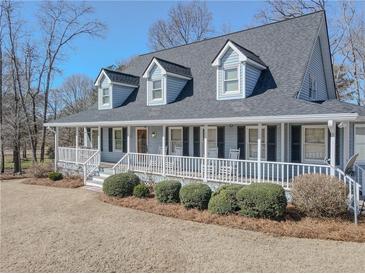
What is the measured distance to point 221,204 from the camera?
8.32 meters

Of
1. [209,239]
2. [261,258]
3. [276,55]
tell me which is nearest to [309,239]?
[261,258]

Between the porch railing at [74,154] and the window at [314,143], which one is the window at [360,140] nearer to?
the window at [314,143]

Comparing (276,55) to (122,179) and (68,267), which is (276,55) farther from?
(68,267)

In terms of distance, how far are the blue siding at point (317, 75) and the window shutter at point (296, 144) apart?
158 cm

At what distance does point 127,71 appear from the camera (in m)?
20.3

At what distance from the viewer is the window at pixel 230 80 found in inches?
496

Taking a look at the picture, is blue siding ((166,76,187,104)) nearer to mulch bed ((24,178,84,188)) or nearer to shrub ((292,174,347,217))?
mulch bed ((24,178,84,188))

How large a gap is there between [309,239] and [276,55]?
9130 millimetres

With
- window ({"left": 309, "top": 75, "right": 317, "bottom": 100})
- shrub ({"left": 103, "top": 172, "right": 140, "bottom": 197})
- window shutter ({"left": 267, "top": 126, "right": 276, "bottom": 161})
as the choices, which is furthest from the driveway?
window ({"left": 309, "top": 75, "right": 317, "bottom": 100})

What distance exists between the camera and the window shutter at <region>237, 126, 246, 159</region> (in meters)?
12.0

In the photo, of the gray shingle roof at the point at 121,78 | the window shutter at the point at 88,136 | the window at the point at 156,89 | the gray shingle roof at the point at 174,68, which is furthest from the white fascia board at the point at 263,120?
the window shutter at the point at 88,136

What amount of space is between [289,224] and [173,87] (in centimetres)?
961

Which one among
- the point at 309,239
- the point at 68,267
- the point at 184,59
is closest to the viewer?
the point at 68,267

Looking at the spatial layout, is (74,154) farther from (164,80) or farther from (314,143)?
(314,143)
